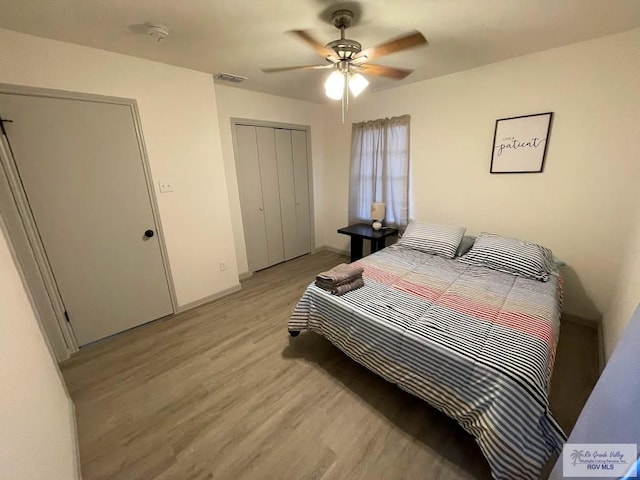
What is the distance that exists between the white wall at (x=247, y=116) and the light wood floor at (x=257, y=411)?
1.50 meters

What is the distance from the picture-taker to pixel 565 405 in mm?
1582

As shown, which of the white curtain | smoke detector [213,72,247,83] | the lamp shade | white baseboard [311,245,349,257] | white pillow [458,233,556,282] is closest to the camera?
white pillow [458,233,556,282]

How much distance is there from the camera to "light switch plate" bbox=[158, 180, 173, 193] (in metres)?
2.43

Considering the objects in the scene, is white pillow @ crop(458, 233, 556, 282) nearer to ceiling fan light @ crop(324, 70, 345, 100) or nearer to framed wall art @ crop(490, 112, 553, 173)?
framed wall art @ crop(490, 112, 553, 173)

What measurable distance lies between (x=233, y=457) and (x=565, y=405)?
202cm

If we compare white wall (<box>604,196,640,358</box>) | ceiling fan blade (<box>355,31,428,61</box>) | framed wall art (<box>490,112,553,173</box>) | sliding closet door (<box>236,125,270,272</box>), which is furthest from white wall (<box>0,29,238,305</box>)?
white wall (<box>604,196,640,358</box>)

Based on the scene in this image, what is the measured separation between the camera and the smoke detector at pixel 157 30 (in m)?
1.65

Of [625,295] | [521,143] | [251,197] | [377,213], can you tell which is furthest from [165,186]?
[625,295]

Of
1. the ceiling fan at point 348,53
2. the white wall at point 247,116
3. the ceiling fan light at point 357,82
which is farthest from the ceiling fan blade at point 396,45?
the white wall at point 247,116

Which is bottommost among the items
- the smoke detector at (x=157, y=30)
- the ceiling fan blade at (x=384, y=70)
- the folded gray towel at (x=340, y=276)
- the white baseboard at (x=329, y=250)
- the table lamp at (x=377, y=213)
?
the white baseboard at (x=329, y=250)

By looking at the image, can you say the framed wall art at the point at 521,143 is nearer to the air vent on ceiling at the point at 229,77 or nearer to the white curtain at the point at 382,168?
the white curtain at the point at 382,168

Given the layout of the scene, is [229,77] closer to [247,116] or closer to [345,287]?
[247,116]

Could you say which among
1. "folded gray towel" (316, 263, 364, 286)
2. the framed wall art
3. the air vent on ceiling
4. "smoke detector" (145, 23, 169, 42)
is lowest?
"folded gray towel" (316, 263, 364, 286)

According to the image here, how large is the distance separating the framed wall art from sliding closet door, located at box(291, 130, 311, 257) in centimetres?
247
